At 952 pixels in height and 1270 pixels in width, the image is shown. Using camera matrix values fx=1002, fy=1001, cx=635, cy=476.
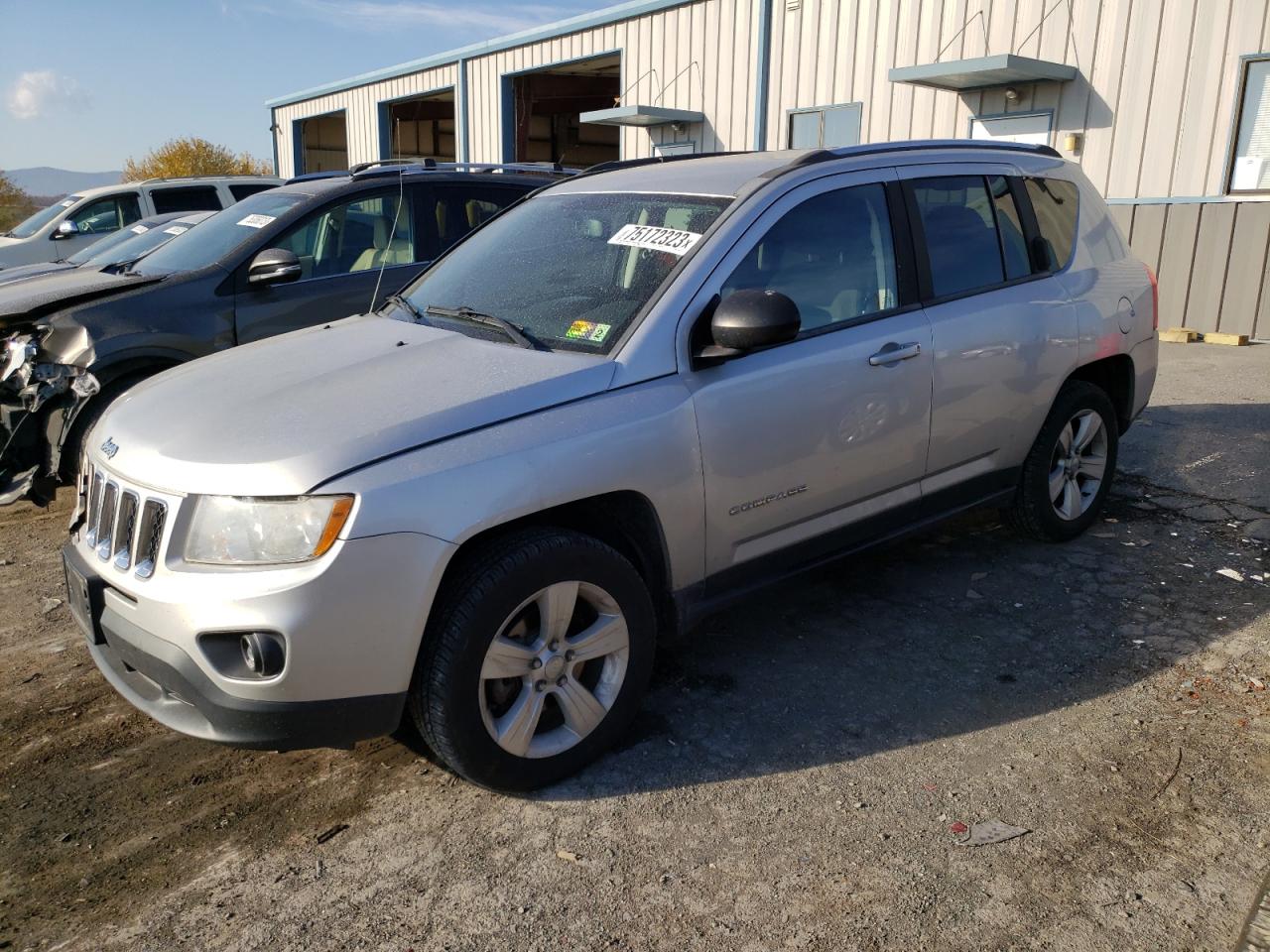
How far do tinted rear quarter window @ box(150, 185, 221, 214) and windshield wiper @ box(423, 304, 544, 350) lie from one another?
34.2 ft

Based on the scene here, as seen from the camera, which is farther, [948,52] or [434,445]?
[948,52]

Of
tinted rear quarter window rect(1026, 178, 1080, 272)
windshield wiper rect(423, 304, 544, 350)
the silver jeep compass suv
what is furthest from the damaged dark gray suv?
tinted rear quarter window rect(1026, 178, 1080, 272)

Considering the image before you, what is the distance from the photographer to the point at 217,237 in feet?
20.9

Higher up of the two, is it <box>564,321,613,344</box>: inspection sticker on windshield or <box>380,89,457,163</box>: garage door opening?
<box>380,89,457,163</box>: garage door opening

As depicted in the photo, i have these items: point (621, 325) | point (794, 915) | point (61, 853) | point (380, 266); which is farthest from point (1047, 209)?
point (61, 853)

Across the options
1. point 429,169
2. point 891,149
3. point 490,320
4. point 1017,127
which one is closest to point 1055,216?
point 891,149

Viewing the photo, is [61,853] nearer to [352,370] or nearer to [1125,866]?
[352,370]

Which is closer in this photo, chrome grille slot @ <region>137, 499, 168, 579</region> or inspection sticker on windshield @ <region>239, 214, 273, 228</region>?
chrome grille slot @ <region>137, 499, 168, 579</region>

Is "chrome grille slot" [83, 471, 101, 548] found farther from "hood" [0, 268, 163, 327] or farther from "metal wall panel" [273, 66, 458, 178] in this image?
"metal wall panel" [273, 66, 458, 178]

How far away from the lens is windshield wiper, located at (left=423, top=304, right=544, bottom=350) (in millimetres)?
3305

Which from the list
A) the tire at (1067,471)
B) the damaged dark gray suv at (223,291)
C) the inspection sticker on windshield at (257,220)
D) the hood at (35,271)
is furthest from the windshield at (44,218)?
the tire at (1067,471)

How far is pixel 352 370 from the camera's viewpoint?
10.4ft

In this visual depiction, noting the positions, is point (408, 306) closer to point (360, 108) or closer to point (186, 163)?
point (360, 108)

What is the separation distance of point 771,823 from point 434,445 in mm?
1420
